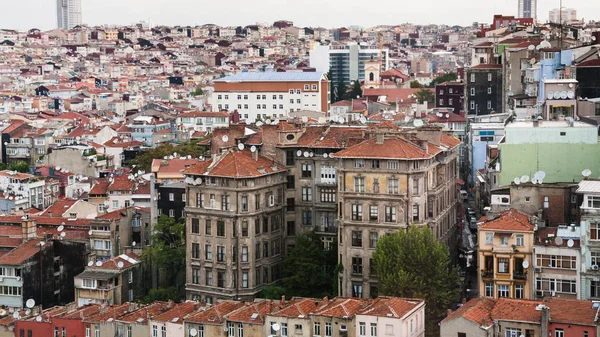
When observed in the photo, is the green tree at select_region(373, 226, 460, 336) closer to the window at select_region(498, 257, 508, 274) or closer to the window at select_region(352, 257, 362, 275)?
the window at select_region(352, 257, 362, 275)

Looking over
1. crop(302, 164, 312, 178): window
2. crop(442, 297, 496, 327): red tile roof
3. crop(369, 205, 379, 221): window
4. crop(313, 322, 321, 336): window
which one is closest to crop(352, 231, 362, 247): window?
crop(369, 205, 379, 221): window

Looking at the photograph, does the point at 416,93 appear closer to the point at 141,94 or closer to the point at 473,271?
the point at 141,94

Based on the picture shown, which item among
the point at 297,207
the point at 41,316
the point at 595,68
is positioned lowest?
the point at 41,316

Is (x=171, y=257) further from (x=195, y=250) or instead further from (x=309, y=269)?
(x=309, y=269)

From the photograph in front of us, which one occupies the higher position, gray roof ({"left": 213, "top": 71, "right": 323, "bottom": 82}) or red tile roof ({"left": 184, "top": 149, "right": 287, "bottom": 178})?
gray roof ({"left": 213, "top": 71, "right": 323, "bottom": 82})

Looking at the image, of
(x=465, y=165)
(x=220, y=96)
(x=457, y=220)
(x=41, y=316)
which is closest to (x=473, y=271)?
(x=457, y=220)

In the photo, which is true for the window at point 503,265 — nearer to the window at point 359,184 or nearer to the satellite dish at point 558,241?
the satellite dish at point 558,241

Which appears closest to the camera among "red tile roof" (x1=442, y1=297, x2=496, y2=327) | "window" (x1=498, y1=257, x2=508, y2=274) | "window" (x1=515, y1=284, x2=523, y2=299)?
"red tile roof" (x1=442, y1=297, x2=496, y2=327)
